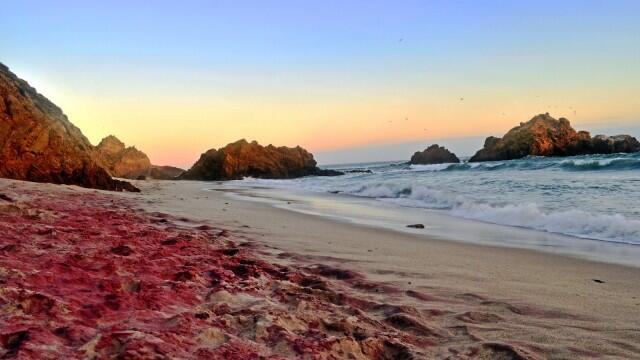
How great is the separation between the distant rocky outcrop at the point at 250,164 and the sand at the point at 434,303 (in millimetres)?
50905

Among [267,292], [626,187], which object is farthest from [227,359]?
[626,187]

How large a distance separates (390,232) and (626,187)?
1081 centimetres

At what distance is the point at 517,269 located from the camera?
5.56 metres

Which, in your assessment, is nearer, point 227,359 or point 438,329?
point 227,359

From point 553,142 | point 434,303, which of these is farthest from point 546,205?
point 553,142

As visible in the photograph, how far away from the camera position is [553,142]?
58812mm

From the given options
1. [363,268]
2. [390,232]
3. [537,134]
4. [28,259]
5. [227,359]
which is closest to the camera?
[227,359]

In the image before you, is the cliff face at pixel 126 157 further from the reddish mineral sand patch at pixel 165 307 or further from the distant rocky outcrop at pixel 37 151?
the reddish mineral sand patch at pixel 165 307

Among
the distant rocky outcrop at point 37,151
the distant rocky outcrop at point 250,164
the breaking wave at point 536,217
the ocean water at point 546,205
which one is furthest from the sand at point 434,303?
the distant rocky outcrop at point 250,164

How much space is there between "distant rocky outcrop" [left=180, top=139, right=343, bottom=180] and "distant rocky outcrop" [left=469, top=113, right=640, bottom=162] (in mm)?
22397

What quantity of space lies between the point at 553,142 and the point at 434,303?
61.9m

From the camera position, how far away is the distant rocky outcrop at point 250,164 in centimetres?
5753

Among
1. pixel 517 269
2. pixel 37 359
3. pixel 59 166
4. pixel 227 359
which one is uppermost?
Result: pixel 59 166

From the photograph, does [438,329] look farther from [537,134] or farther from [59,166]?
[537,134]
